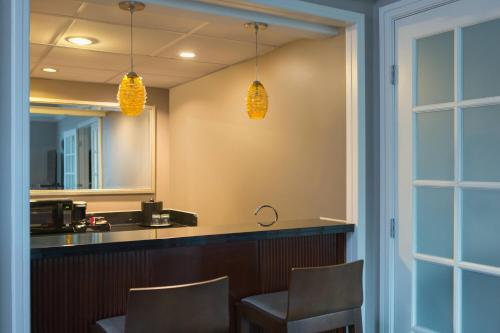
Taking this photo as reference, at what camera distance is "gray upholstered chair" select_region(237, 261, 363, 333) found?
2.04 m

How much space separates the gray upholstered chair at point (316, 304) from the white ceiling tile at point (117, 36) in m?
1.85

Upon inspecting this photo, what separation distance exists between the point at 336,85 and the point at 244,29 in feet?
2.24

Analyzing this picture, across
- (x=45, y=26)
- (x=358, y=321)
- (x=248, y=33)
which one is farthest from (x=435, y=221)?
(x=45, y=26)

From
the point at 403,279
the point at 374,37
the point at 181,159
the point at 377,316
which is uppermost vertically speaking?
the point at 374,37

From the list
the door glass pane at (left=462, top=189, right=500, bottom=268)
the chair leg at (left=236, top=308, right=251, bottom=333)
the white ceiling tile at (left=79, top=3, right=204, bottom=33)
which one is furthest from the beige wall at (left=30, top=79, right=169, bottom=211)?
the door glass pane at (left=462, top=189, right=500, bottom=268)

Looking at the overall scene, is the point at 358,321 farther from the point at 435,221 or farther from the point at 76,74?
the point at 76,74

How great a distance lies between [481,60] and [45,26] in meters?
2.45

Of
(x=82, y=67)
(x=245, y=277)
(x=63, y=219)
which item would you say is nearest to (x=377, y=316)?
(x=245, y=277)

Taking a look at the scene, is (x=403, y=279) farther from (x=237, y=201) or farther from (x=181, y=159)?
(x=181, y=159)

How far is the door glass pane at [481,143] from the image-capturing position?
212cm

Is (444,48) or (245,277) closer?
(444,48)

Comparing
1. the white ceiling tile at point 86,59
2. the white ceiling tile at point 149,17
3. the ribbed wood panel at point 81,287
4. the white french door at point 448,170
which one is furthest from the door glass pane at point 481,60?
the white ceiling tile at point 86,59

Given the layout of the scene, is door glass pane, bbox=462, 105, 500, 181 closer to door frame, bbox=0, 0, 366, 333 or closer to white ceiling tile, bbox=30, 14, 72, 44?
door frame, bbox=0, 0, 366, 333

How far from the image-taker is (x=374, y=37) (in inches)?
109
